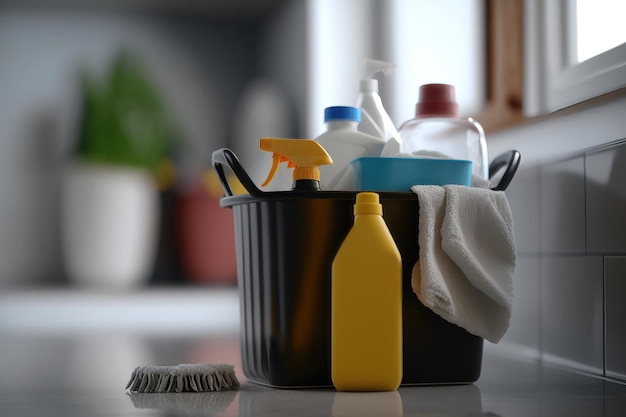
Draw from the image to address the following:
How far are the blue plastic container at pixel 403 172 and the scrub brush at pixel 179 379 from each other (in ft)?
0.82

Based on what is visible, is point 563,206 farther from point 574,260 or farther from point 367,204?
point 367,204

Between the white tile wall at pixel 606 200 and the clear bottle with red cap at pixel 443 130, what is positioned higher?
the clear bottle with red cap at pixel 443 130

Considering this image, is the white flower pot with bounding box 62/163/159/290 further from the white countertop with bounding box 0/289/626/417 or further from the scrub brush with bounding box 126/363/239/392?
the scrub brush with bounding box 126/363/239/392

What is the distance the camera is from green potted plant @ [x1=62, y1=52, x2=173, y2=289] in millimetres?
2230

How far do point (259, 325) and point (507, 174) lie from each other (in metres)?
0.33

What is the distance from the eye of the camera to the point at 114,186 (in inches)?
88.0

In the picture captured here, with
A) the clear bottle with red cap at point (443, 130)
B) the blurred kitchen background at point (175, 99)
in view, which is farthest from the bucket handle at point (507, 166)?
the blurred kitchen background at point (175, 99)

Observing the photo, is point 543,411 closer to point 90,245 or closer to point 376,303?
point 376,303

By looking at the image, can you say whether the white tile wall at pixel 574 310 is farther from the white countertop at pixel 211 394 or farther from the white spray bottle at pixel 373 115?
the white spray bottle at pixel 373 115

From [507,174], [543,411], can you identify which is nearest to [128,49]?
[507,174]

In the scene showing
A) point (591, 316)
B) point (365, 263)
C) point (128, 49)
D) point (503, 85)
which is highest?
point (128, 49)

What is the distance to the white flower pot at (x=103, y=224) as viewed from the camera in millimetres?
2230

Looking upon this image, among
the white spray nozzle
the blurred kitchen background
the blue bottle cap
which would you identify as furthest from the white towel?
the blurred kitchen background

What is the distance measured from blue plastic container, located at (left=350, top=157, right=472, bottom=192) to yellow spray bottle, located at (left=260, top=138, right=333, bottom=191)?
0.05 meters
